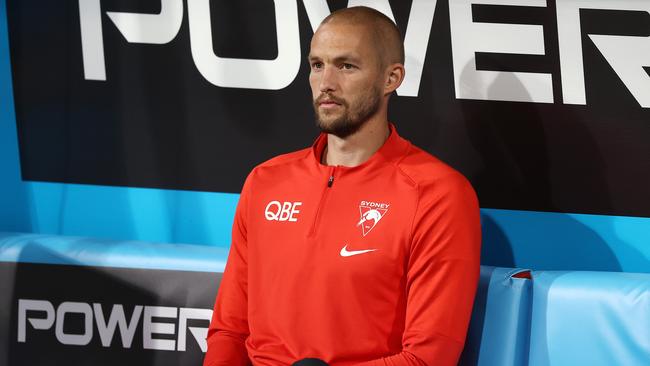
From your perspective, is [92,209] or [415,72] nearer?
[415,72]

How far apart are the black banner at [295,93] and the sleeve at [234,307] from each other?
0.41 meters

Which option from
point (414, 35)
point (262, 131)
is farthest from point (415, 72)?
point (262, 131)

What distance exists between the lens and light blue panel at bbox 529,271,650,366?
6.80 ft

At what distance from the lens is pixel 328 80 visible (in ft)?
7.25

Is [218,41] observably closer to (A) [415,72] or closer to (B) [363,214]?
(A) [415,72]

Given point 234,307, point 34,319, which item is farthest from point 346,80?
point 34,319

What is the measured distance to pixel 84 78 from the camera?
2834 millimetres

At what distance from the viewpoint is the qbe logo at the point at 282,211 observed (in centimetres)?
226

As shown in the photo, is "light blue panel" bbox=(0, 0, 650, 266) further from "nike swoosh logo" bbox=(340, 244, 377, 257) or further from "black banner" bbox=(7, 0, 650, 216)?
"nike swoosh logo" bbox=(340, 244, 377, 257)

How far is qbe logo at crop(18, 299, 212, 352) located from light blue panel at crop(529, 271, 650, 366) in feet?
3.13

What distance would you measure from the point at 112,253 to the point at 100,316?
0.60ft

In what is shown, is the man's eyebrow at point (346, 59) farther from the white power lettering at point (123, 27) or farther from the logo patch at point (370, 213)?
the white power lettering at point (123, 27)

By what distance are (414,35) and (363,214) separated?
68 cm

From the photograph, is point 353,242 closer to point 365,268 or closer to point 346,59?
point 365,268
